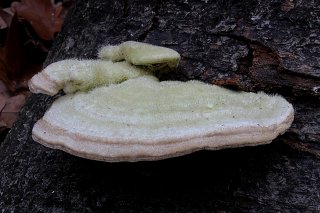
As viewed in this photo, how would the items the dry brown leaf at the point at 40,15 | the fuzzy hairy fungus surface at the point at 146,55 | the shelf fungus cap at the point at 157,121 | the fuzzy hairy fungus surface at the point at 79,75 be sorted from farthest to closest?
the dry brown leaf at the point at 40,15
the fuzzy hairy fungus surface at the point at 146,55
the fuzzy hairy fungus surface at the point at 79,75
the shelf fungus cap at the point at 157,121

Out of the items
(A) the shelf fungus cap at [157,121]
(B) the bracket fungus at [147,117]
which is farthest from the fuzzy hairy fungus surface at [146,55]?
(A) the shelf fungus cap at [157,121]

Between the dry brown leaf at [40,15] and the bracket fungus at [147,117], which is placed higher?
the bracket fungus at [147,117]

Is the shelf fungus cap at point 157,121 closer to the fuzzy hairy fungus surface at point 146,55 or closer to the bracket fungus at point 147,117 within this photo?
the bracket fungus at point 147,117

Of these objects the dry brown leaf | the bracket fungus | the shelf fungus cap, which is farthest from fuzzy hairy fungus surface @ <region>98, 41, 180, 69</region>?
the dry brown leaf

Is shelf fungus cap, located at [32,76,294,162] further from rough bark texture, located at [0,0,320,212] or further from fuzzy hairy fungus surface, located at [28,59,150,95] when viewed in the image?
Answer: rough bark texture, located at [0,0,320,212]

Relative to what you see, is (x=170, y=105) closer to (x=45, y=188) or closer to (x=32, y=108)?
(x=45, y=188)
